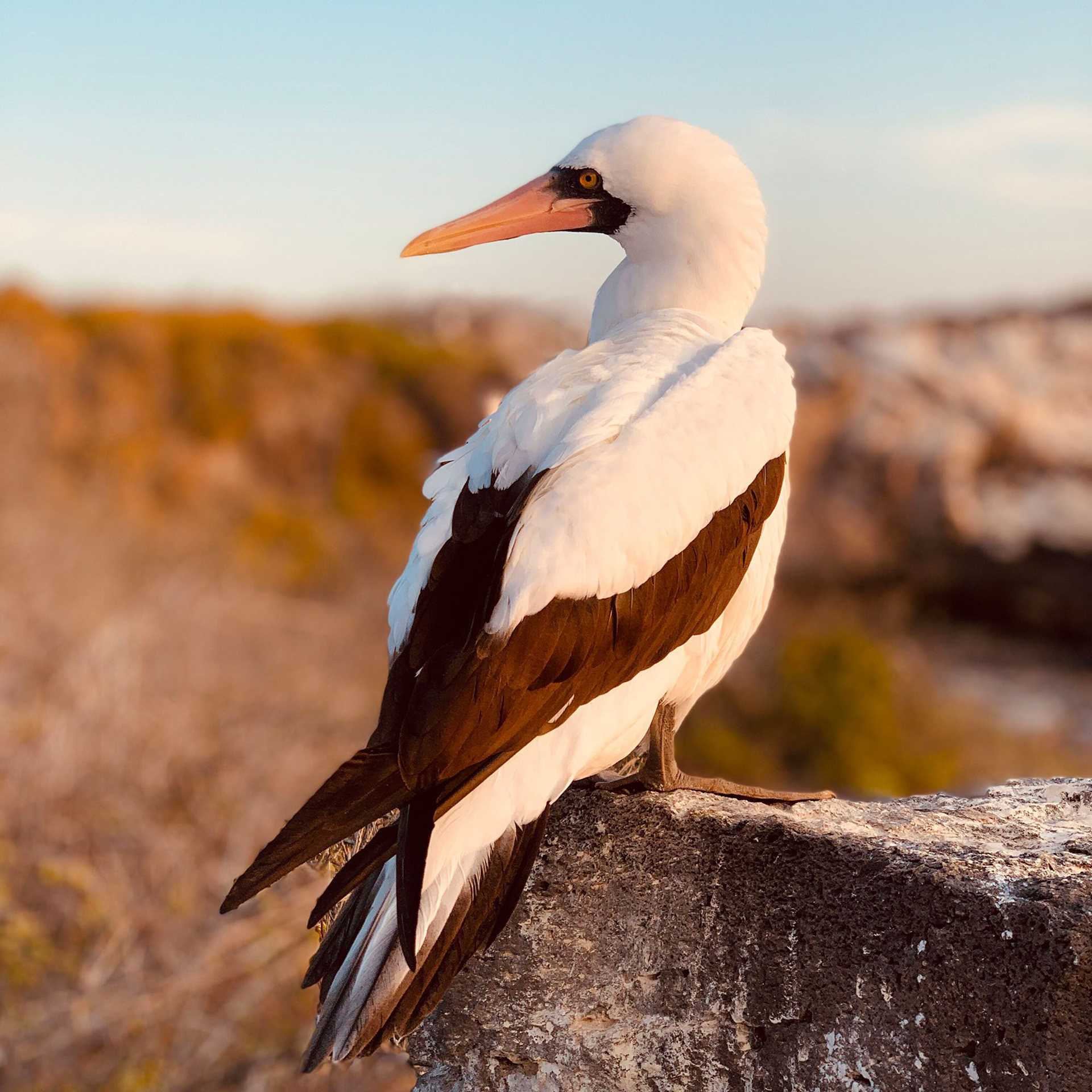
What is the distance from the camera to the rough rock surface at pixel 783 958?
2.02 meters

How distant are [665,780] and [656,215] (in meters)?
1.25

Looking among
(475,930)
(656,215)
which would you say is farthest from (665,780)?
(656,215)

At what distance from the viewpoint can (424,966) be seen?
212 cm

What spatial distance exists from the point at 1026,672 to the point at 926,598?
1.51m

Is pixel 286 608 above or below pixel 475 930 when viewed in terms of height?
below

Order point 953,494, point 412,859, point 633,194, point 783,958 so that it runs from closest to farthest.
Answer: point 412,859
point 783,958
point 633,194
point 953,494

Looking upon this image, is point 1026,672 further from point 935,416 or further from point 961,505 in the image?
point 935,416

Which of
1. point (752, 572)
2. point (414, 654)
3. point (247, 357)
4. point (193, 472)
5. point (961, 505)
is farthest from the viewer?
point (247, 357)

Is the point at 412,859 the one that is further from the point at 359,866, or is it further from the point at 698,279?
the point at 698,279

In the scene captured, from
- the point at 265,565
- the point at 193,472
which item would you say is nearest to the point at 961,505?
the point at 265,565

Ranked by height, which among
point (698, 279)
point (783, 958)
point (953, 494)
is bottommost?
point (953, 494)

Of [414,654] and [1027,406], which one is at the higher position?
[414,654]

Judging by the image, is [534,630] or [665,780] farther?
[665,780]

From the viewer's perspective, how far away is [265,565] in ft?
52.9
